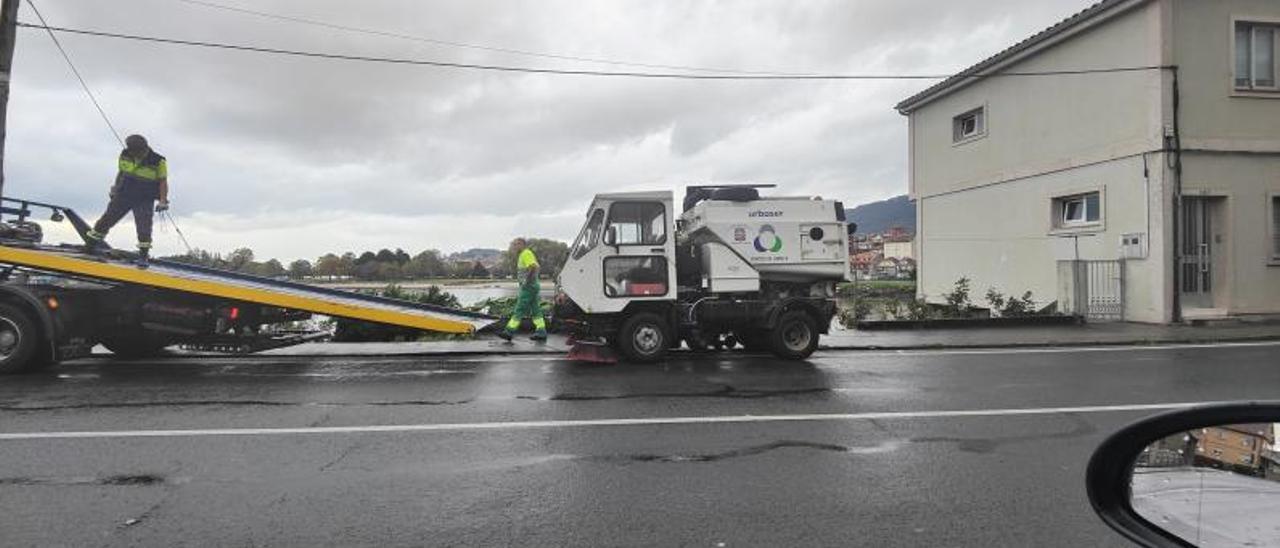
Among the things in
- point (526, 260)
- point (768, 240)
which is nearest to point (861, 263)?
point (768, 240)

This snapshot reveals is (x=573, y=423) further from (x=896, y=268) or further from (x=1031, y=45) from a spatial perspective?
(x=896, y=268)

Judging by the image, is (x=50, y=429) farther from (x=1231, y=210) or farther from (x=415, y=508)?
(x=1231, y=210)

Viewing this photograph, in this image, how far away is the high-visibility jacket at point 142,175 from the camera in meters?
11.8

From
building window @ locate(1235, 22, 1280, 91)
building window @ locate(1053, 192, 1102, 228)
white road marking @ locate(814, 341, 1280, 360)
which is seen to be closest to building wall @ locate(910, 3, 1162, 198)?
building window @ locate(1053, 192, 1102, 228)

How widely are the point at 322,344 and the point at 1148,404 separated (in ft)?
39.7

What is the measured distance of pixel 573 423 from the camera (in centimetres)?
726

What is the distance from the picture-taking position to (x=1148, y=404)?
822 cm

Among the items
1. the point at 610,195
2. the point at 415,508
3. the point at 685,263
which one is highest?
the point at 610,195

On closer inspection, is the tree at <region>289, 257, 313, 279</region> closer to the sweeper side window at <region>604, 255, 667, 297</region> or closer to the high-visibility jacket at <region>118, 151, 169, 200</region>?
the high-visibility jacket at <region>118, 151, 169, 200</region>

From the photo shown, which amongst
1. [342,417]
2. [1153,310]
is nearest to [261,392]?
[342,417]

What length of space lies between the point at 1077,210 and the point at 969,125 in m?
4.84

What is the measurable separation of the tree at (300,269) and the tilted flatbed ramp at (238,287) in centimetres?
117

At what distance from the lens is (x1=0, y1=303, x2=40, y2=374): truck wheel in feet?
32.4

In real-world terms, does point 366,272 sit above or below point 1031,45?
below
